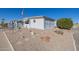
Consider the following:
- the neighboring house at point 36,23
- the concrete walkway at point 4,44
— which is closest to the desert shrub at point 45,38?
the neighboring house at point 36,23

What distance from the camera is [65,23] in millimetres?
4367

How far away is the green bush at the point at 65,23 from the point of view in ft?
14.2

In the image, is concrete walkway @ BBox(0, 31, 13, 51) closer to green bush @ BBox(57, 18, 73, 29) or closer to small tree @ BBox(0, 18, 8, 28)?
small tree @ BBox(0, 18, 8, 28)

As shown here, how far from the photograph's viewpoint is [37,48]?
4.33 meters

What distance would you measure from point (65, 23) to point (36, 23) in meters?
0.43

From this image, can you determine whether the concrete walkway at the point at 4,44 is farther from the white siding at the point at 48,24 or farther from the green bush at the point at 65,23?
the green bush at the point at 65,23

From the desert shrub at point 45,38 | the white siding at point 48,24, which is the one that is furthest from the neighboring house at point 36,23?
the desert shrub at point 45,38

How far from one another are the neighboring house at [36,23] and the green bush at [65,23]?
75mm

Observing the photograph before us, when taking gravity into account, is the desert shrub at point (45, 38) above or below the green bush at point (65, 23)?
below

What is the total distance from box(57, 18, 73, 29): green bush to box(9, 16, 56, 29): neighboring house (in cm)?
8

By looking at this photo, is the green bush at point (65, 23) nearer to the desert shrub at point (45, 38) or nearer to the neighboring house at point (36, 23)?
the neighboring house at point (36, 23)

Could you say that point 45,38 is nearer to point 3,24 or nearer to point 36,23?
point 36,23
